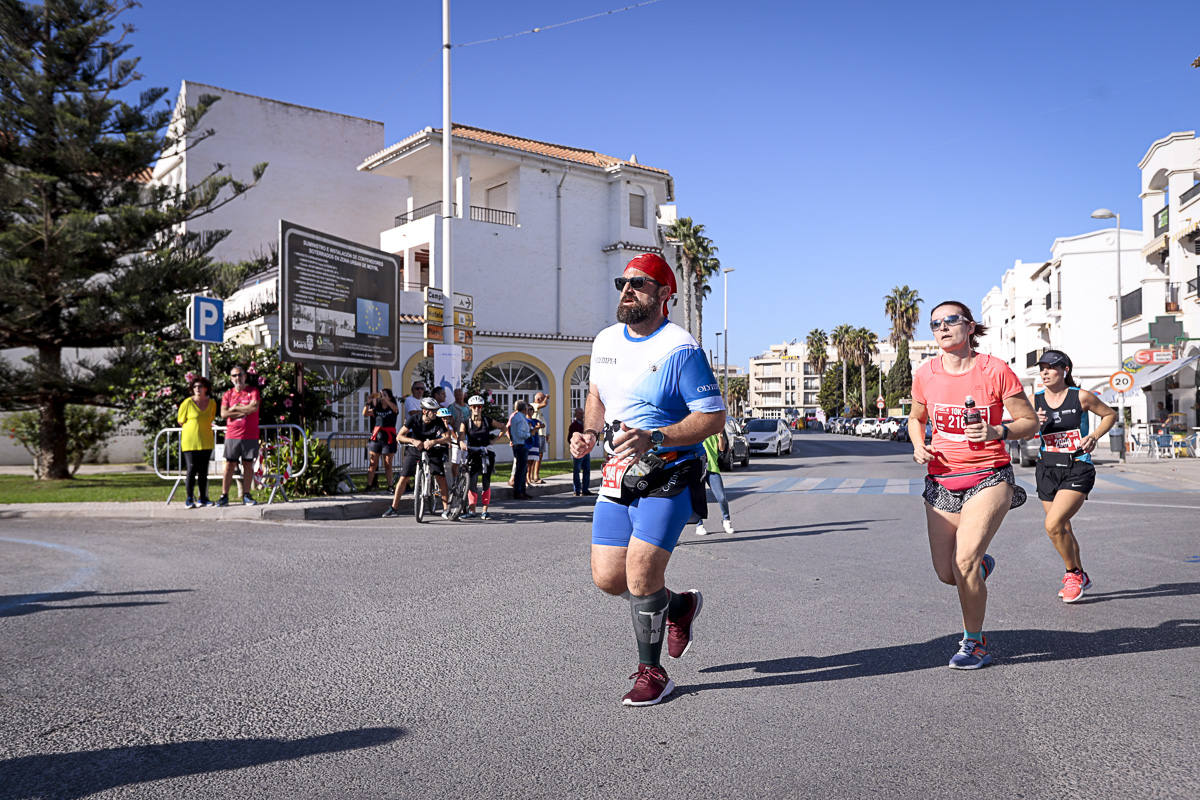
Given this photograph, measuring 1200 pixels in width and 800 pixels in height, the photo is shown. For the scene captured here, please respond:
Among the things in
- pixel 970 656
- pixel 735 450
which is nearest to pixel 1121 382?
pixel 735 450

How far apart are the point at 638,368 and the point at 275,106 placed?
32.0m

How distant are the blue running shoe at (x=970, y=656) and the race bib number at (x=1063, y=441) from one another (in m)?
2.54

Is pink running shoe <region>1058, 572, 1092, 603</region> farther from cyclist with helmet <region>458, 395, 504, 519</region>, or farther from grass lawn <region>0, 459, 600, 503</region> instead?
grass lawn <region>0, 459, 600, 503</region>

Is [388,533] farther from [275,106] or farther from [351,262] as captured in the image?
[275,106]

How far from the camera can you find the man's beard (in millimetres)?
4035

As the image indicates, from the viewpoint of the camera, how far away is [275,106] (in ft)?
105

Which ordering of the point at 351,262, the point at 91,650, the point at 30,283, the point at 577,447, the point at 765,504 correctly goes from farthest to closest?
the point at 30,283 < the point at 351,262 < the point at 765,504 < the point at 91,650 < the point at 577,447

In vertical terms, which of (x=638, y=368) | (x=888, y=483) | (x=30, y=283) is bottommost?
(x=888, y=483)

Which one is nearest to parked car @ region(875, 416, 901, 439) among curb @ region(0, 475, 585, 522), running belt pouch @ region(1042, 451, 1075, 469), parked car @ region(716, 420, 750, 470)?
parked car @ region(716, 420, 750, 470)

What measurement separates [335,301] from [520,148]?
1584 centimetres

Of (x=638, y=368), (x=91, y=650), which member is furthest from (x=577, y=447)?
(x=91, y=650)

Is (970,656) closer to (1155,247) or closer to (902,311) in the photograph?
(1155,247)

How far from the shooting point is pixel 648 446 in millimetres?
3754

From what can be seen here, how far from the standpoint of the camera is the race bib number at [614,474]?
3814 millimetres
